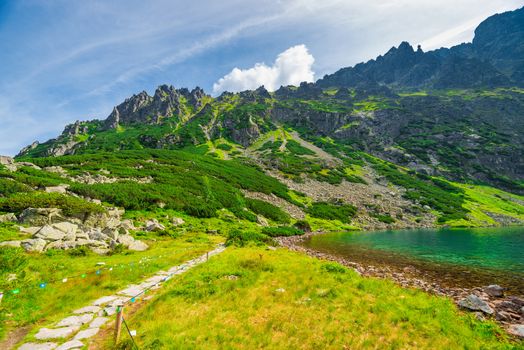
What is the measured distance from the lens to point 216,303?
40.7 feet

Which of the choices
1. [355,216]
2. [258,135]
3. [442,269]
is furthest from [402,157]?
[442,269]

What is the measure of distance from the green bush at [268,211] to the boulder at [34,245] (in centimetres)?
4714

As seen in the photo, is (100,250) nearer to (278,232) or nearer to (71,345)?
(71,345)

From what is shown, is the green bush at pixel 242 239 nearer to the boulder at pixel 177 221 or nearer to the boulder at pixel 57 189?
the boulder at pixel 177 221

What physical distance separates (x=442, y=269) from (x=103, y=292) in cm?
2789

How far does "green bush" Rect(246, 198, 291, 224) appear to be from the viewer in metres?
65.2

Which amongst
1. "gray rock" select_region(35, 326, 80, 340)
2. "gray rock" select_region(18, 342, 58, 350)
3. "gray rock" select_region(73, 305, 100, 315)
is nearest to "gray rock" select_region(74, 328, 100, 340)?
"gray rock" select_region(35, 326, 80, 340)

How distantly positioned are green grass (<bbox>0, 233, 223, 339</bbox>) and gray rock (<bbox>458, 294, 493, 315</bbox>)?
1857 centimetres

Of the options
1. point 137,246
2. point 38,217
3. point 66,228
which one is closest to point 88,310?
point 137,246

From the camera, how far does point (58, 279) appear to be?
50.6 feet

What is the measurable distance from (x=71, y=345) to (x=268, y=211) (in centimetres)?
5836

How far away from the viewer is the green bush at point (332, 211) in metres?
77.0

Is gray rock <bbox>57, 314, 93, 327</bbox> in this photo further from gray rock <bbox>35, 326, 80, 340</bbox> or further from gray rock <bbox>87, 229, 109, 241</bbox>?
gray rock <bbox>87, 229, 109, 241</bbox>

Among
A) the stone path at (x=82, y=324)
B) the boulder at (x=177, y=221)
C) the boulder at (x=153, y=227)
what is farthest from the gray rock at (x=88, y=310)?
the boulder at (x=177, y=221)
